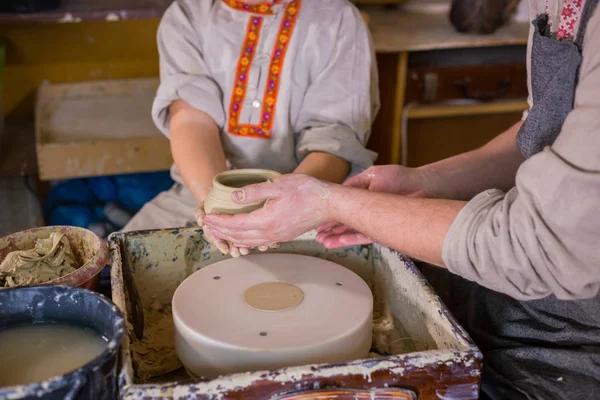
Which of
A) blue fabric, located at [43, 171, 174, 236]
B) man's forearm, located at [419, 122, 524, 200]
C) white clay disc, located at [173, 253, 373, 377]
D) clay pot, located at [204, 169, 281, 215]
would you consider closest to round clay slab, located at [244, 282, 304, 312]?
white clay disc, located at [173, 253, 373, 377]

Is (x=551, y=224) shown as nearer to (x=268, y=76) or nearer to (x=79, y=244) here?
(x=79, y=244)

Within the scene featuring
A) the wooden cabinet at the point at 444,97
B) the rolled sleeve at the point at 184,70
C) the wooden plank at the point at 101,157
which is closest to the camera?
the rolled sleeve at the point at 184,70

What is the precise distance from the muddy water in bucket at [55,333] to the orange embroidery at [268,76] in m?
0.87

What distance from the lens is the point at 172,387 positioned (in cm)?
92

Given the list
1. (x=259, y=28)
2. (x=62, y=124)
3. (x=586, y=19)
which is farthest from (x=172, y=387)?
(x=62, y=124)

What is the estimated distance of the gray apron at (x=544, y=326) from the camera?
1.09m

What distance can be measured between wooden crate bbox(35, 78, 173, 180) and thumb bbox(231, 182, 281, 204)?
137 centimetres

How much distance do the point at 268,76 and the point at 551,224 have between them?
1.04m

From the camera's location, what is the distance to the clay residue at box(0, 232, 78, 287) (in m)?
1.19

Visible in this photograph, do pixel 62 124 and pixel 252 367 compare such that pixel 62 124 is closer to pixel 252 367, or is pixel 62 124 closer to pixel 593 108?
pixel 252 367

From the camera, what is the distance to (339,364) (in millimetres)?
965

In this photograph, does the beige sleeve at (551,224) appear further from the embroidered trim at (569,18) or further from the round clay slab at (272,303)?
the round clay slab at (272,303)

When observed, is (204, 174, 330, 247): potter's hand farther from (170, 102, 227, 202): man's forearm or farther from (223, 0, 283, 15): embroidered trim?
(223, 0, 283, 15): embroidered trim

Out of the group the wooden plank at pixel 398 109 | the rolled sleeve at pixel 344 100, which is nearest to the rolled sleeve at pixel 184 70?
the rolled sleeve at pixel 344 100
